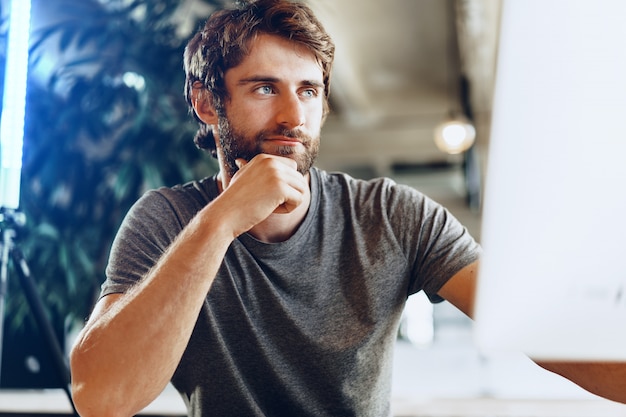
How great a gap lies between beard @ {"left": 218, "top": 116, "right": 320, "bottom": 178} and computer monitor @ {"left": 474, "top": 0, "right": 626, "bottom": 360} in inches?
21.8

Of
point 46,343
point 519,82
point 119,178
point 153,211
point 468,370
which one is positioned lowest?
point 468,370

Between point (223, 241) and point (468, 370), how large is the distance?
1956 mm

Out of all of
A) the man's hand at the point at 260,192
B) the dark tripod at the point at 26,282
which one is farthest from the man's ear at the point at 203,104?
the dark tripod at the point at 26,282

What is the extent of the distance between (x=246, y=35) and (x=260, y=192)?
1.15 ft

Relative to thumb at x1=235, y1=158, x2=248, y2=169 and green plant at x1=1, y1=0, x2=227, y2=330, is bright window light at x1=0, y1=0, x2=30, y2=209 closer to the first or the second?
green plant at x1=1, y1=0, x2=227, y2=330

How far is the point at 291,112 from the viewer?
1.06 metres

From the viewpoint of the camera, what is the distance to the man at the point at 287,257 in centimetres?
106

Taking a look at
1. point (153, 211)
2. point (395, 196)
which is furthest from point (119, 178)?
point (395, 196)

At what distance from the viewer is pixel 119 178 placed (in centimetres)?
194

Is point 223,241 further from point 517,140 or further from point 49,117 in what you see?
point 49,117

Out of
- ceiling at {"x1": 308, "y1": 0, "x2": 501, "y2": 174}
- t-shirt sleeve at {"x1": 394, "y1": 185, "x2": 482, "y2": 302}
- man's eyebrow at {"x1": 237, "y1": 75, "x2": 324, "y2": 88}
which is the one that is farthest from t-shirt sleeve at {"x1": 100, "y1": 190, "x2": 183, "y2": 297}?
ceiling at {"x1": 308, "y1": 0, "x2": 501, "y2": 174}

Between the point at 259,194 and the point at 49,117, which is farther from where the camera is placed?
the point at 49,117

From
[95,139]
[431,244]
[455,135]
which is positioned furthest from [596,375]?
[455,135]

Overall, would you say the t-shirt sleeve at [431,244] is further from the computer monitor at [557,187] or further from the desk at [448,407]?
the computer monitor at [557,187]
